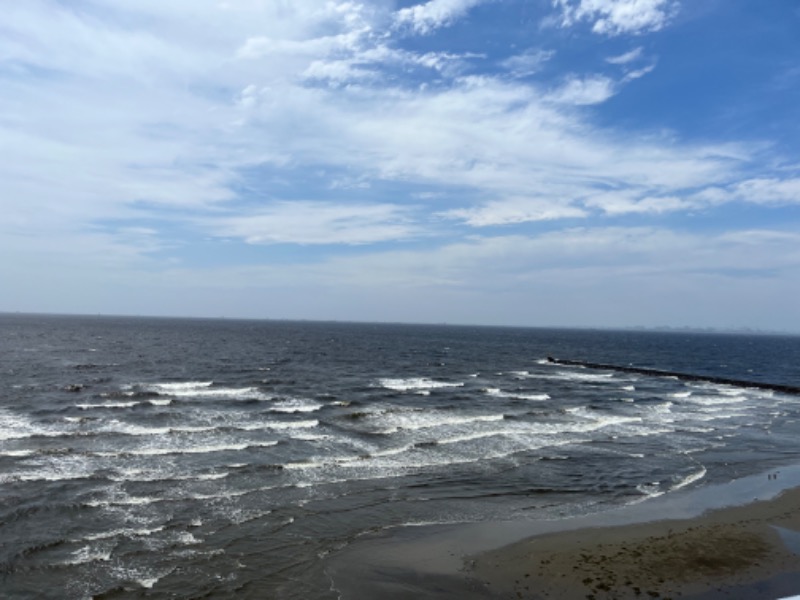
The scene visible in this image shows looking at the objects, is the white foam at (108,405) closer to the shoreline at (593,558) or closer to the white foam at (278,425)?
the white foam at (278,425)

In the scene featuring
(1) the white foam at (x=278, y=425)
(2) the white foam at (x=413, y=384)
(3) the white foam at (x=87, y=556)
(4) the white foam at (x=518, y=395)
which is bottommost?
(3) the white foam at (x=87, y=556)

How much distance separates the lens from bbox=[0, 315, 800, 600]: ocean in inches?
663

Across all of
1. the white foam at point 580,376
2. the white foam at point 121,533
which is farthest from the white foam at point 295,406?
Result: the white foam at point 580,376

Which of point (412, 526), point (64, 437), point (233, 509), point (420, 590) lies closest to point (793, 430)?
point (412, 526)

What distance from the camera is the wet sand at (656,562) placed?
15.3 m

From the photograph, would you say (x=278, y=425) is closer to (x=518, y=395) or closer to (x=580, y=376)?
(x=518, y=395)

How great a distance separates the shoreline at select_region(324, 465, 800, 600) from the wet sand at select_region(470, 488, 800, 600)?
30 millimetres

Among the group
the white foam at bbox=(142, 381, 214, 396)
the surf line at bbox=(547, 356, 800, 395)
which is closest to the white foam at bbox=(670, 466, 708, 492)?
the white foam at bbox=(142, 381, 214, 396)

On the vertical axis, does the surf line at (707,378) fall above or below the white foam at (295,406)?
above

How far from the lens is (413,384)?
2218 inches

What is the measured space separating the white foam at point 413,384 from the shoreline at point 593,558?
31917mm

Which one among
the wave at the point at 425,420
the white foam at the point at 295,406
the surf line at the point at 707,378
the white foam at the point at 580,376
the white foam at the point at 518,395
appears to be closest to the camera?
the wave at the point at 425,420

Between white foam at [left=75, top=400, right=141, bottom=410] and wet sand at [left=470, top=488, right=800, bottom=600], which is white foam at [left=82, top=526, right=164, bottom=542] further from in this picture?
white foam at [left=75, top=400, right=141, bottom=410]

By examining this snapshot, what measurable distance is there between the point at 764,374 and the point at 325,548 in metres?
88.4
